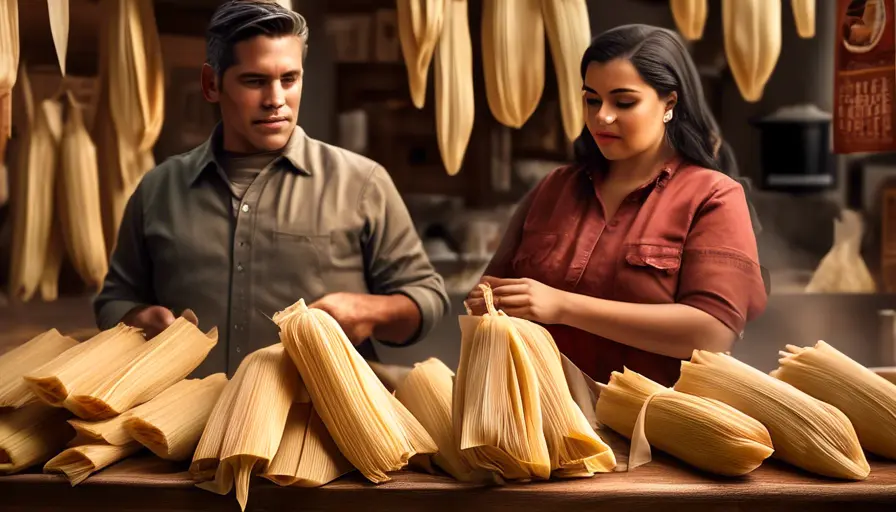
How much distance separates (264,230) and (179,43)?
1.50 ft

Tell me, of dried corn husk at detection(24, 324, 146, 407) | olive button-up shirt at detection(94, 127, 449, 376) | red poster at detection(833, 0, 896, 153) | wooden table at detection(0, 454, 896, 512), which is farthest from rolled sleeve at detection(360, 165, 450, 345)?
red poster at detection(833, 0, 896, 153)

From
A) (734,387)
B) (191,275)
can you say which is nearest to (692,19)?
(734,387)

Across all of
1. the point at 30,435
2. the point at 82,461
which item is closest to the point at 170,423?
the point at 82,461

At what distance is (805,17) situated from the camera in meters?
1.80

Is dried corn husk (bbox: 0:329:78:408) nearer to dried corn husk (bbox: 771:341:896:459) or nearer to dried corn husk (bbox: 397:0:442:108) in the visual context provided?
dried corn husk (bbox: 397:0:442:108)

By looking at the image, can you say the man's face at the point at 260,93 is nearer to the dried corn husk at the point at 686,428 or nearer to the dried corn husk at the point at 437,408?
the dried corn husk at the point at 437,408

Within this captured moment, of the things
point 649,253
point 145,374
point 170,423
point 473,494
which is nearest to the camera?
point 473,494

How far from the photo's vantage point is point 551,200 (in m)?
1.81

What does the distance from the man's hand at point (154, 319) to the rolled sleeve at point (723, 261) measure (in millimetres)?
1065

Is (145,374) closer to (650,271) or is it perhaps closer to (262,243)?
(262,243)

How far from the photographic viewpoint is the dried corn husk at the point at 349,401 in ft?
4.14

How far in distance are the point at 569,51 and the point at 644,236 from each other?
44 cm

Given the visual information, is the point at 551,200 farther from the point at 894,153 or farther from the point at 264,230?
the point at 894,153

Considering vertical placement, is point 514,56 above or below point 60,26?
below
